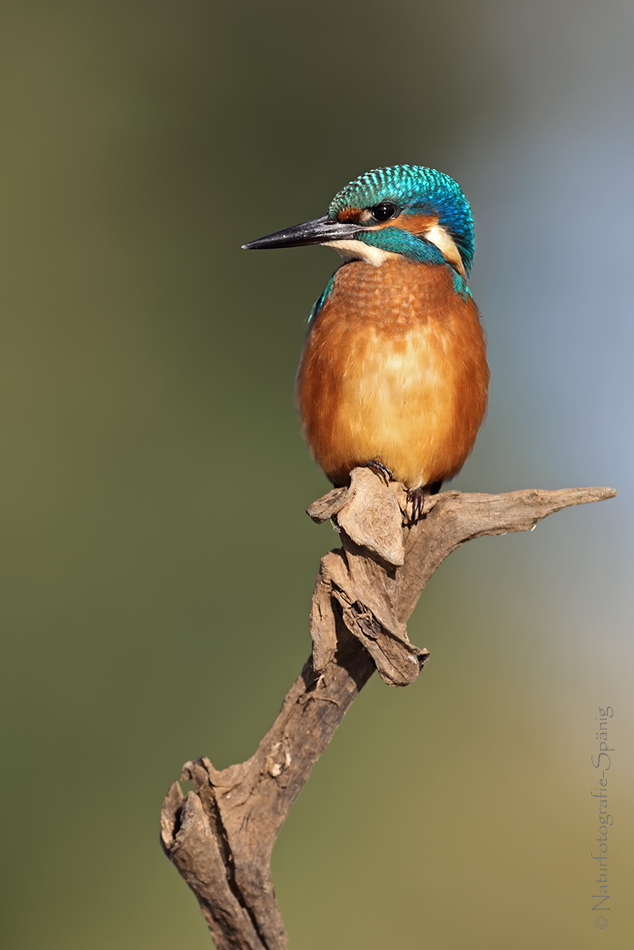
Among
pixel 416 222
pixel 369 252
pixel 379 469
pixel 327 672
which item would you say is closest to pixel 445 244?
pixel 416 222

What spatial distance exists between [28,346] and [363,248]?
2.81m

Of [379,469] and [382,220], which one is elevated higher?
[382,220]

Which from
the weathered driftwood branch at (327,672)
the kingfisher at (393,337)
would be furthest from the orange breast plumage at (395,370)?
the weathered driftwood branch at (327,672)

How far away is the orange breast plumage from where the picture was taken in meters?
1.81

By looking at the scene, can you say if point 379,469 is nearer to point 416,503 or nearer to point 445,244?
point 416,503

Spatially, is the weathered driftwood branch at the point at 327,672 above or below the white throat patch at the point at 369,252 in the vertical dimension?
below

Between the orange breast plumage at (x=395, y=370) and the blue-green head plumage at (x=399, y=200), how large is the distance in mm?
50

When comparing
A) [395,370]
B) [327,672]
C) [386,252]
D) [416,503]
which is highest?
[386,252]

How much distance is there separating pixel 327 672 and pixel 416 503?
40 centimetres

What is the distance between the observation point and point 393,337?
182cm

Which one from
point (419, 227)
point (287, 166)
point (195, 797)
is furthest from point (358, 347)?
point (287, 166)

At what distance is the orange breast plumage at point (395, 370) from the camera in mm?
1813

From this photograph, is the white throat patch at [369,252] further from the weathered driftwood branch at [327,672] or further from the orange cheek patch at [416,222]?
the weathered driftwood branch at [327,672]

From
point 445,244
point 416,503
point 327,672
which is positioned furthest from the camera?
point 445,244
